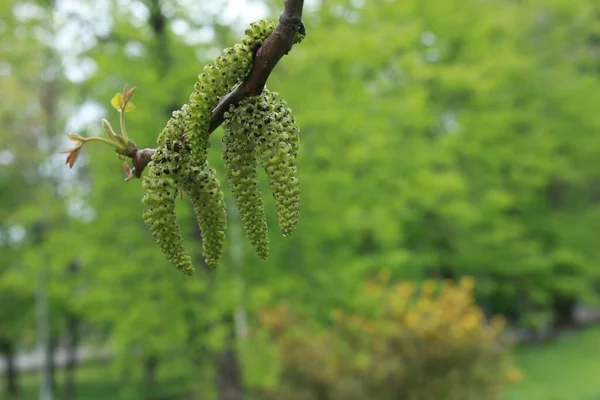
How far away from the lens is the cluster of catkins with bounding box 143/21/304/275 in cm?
99

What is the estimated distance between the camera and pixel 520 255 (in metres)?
17.3

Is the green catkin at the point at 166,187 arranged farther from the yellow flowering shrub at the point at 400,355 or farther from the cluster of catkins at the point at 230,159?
the yellow flowering shrub at the point at 400,355

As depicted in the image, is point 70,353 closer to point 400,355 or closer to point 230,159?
point 400,355

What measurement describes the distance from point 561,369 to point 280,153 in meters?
16.6

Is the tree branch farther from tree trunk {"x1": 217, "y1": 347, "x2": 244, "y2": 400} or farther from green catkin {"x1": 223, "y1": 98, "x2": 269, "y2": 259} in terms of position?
tree trunk {"x1": 217, "y1": 347, "x2": 244, "y2": 400}

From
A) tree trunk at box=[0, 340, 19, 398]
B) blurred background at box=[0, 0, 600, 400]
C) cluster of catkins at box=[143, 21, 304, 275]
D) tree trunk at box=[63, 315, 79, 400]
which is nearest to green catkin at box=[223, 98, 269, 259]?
cluster of catkins at box=[143, 21, 304, 275]

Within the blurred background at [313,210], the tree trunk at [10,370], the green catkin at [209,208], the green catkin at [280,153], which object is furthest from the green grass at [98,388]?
the green catkin at [280,153]

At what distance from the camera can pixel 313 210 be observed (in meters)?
8.40

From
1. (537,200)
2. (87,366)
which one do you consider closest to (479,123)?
(537,200)

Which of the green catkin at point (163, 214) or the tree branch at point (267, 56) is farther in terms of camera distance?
the green catkin at point (163, 214)

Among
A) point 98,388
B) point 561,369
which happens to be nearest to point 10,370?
point 98,388

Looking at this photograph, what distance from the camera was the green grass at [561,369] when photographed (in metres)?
12.6

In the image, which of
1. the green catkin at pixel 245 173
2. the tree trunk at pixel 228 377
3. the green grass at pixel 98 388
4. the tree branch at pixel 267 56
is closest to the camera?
the tree branch at pixel 267 56

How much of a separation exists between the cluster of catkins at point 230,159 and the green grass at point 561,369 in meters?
12.1
